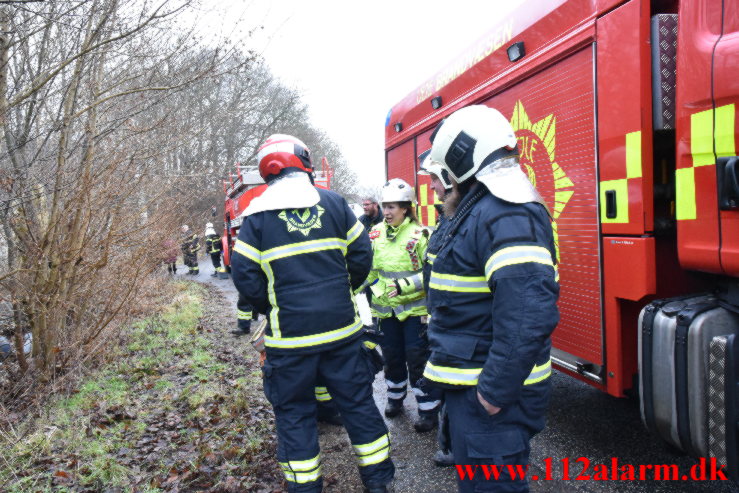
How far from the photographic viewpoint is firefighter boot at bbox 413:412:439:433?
3553 millimetres

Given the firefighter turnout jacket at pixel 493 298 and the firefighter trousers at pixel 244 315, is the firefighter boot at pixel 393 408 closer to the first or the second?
the firefighter turnout jacket at pixel 493 298

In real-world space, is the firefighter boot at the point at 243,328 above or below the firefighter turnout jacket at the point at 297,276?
below

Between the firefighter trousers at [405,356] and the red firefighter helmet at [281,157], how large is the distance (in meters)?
1.43

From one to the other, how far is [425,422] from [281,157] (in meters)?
2.14

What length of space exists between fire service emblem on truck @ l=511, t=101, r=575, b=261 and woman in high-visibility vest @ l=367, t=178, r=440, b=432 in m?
0.87

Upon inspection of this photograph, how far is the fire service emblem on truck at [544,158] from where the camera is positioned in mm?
3101

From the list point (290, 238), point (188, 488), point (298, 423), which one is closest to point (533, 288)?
point (290, 238)

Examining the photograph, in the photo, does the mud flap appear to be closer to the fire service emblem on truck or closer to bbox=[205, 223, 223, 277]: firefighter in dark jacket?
the fire service emblem on truck

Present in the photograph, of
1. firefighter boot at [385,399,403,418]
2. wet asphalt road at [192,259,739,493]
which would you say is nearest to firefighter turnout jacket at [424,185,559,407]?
wet asphalt road at [192,259,739,493]

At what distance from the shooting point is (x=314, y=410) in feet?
8.80

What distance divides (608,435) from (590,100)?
2.19 m

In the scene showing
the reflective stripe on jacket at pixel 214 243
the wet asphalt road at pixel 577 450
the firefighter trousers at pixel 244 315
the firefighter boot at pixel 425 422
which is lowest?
the wet asphalt road at pixel 577 450

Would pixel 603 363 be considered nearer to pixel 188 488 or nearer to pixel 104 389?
pixel 188 488

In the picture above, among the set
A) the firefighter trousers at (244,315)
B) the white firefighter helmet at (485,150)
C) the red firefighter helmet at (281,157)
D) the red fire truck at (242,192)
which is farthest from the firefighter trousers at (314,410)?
the red fire truck at (242,192)
